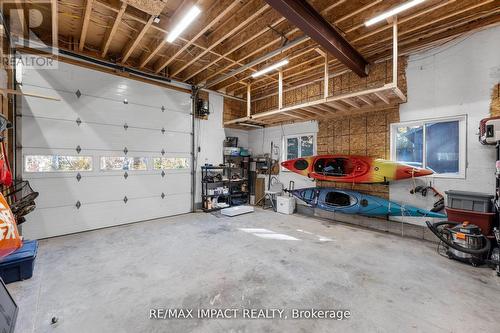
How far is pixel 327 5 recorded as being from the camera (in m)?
3.18

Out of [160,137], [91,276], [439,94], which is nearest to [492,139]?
[439,94]

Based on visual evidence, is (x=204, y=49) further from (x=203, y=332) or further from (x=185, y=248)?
(x=203, y=332)

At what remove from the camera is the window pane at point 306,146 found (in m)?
6.38

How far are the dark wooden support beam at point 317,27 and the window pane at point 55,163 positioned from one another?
476 centimetres

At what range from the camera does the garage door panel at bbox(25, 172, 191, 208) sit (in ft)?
13.9

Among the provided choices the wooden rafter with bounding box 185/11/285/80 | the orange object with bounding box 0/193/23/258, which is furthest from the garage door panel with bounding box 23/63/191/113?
the orange object with bounding box 0/193/23/258

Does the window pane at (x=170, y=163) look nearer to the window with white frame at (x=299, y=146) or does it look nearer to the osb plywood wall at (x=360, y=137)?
the window with white frame at (x=299, y=146)

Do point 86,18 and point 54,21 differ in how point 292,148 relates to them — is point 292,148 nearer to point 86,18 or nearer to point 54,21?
point 86,18

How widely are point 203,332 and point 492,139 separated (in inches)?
177

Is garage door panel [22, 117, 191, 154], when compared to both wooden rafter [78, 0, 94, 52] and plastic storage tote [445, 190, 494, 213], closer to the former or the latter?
wooden rafter [78, 0, 94, 52]

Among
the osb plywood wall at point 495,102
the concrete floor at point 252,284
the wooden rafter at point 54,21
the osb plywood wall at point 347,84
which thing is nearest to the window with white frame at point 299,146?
the osb plywood wall at point 347,84

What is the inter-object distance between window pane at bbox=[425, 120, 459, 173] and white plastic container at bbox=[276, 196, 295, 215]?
3.30 m

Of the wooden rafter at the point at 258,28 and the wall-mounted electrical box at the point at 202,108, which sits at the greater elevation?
the wooden rafter at the point at 258,28

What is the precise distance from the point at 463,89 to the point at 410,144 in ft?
4.14
